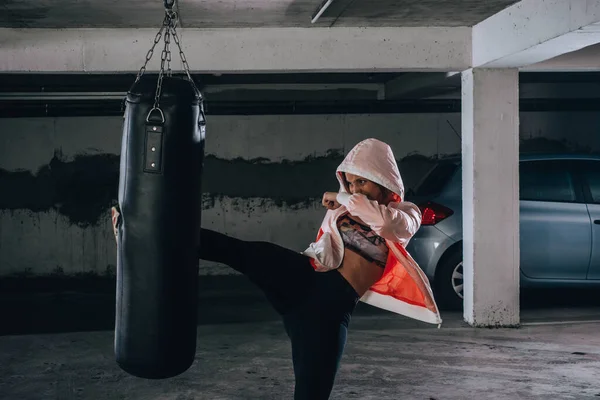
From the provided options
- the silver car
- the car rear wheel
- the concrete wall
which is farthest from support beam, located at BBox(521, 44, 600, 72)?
→ the concrete wall

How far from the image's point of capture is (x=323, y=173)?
9.32m

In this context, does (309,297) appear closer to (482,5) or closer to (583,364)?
(583,364)

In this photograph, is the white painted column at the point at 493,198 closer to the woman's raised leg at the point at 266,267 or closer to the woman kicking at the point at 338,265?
the woman kicking at the point at 338,265

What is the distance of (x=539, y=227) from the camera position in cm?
660

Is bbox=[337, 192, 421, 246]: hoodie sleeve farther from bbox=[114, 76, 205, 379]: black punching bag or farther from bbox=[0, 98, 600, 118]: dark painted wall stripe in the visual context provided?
bbox=[0, 98, 600, 118]: dark painted wall stripe

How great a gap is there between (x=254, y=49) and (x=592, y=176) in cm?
342

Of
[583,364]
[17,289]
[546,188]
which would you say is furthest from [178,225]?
[17,289]

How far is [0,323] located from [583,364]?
4.96 metres

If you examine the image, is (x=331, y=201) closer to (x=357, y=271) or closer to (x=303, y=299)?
(x=357, y=271)

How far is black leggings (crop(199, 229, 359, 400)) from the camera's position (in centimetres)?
326

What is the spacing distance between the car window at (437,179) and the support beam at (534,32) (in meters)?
1.10

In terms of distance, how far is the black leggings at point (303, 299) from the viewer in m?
3.26

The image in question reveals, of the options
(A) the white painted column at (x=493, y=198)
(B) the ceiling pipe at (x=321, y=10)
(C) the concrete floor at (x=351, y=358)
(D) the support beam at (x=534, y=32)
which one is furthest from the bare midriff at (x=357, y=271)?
(A) the white painted column at (x=493, y=198)

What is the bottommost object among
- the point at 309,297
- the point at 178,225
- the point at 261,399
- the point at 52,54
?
the point at 261,399
